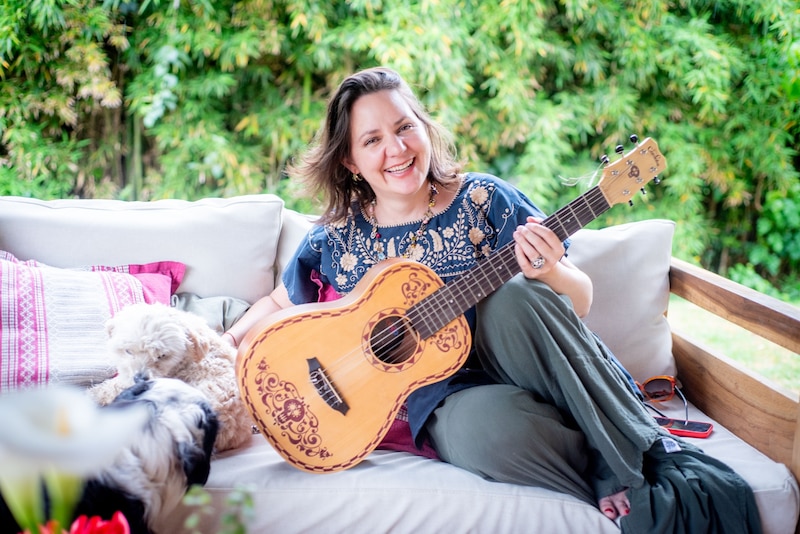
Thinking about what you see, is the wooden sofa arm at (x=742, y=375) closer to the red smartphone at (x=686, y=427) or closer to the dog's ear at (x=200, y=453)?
the red smartphone at (x=686, y=427)

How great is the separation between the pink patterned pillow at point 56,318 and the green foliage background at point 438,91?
1653mm

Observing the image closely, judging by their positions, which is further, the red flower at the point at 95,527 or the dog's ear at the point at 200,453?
the dog's ear at the point at 200,453

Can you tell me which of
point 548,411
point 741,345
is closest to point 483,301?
point 548,411

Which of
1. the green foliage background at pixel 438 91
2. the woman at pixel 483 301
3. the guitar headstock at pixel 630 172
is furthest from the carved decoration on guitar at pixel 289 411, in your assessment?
the green foliage background at pixel 438 91

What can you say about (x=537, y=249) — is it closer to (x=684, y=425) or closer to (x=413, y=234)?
(x=413, y=234)

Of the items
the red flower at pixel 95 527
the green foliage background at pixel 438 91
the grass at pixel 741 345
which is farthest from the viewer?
the grass at pixel 741 345

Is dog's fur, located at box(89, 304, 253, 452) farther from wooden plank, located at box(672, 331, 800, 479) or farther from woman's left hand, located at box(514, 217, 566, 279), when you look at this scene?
wooden plank, located at box(672, 331, 800, 479)

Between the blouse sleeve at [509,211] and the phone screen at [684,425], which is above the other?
the blouse sleeve at [509,211]

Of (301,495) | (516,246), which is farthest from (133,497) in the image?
(516,246)

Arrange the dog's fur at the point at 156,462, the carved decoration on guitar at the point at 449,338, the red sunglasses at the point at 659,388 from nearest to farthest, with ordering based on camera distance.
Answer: the dog's fur at the point at 156,462, the carved decoration on guitar at the point at 449,338, the red sunglasses at the point at 659,388

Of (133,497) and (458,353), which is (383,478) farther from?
(133,497)

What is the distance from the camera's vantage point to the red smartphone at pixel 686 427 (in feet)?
5.73

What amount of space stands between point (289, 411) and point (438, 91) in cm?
233

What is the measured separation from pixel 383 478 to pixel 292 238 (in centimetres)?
87
